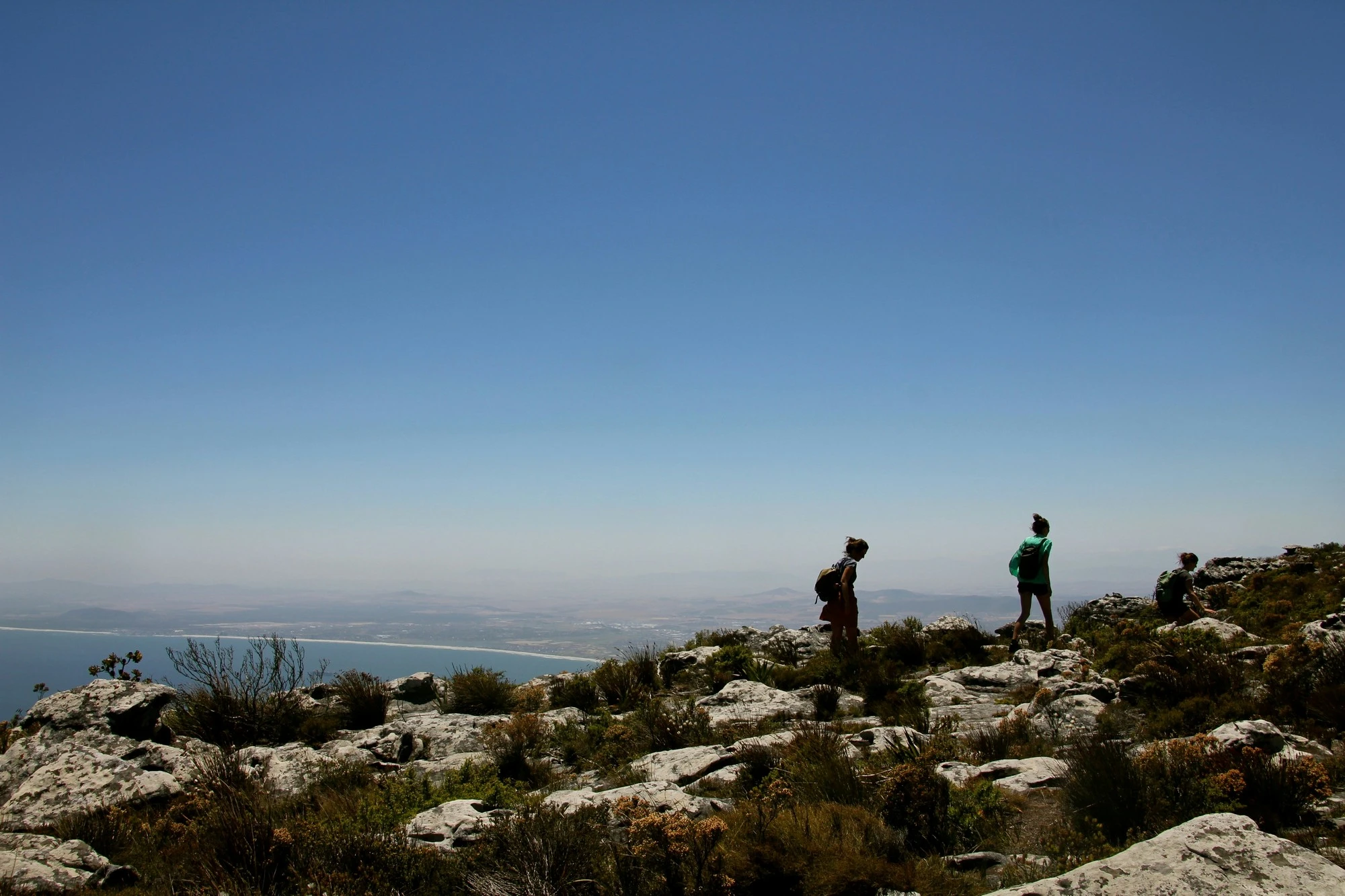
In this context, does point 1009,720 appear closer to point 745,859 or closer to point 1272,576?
point 745,859

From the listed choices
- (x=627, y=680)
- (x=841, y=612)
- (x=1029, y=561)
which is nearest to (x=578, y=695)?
(x=627, y=680)

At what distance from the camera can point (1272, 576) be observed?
61.2 feet

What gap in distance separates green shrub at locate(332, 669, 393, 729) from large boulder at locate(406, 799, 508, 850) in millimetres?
6387

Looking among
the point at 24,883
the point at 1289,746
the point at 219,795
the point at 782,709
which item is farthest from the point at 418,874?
the point at 1289,746

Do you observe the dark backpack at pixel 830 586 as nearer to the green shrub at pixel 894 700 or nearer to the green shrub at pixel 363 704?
the green shrub at pixel 894 700

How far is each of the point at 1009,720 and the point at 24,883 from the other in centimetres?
902

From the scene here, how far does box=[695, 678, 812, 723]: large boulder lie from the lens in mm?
10164

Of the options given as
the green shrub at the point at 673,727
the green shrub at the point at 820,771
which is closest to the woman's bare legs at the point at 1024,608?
the green shrub at the point at 673,727

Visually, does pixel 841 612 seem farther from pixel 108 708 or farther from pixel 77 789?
pixel 108 708

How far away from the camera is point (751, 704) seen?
10.8m

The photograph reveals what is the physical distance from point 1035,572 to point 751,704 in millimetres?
6922

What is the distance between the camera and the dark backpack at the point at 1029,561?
14.1 m

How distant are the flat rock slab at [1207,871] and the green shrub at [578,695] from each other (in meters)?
9.69

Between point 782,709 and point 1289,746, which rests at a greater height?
point 1289,746
